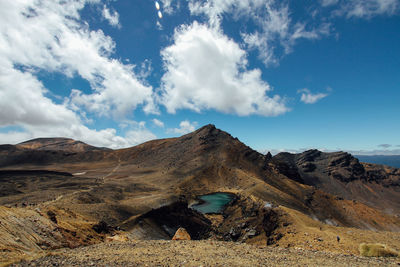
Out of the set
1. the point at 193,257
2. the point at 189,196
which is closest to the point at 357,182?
the point at 189,196

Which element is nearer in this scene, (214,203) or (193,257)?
(193,257)

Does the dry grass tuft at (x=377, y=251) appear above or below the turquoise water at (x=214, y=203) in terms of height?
above

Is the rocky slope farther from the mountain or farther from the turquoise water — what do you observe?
the turquoise water

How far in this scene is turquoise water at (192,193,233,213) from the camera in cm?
6316

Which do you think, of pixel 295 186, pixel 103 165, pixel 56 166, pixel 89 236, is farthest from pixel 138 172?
pixel 89 236

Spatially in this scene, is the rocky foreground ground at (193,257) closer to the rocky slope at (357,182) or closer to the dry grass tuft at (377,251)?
the dry grass tuft at (377,251)

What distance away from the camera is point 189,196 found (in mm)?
73812

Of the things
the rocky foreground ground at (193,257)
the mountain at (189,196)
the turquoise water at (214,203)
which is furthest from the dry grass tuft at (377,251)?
the turquoise water at (214,203)

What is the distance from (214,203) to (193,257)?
59.7 m

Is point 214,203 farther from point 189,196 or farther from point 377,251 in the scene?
point 377,251

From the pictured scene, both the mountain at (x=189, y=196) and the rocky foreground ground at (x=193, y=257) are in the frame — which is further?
the mountain at (x=189, y=196)

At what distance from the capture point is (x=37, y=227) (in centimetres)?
1622

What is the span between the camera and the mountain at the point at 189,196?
21.6 meters

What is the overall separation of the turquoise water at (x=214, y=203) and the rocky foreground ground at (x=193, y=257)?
48.7 m
